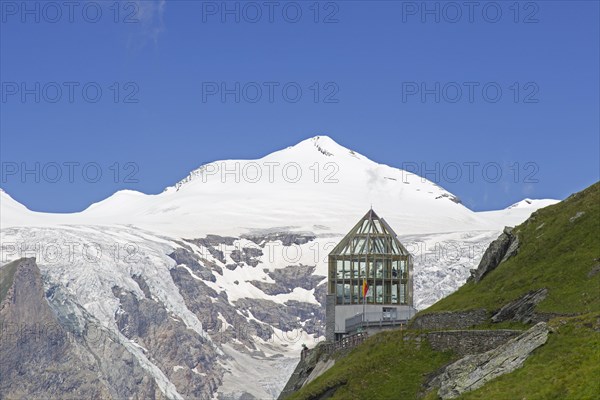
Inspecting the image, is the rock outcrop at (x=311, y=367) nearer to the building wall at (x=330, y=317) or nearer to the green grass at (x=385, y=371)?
the building wall at (x=330, y=317)

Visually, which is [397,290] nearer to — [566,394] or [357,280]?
[357,280]

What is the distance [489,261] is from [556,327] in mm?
36257

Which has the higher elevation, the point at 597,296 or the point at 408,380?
the point at 597,296

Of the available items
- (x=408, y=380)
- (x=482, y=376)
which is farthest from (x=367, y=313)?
(x=482, y=376)

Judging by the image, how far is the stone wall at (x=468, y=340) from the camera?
71.1 m

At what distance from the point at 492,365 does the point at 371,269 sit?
6732 cm

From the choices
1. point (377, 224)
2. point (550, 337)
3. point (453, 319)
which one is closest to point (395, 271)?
point (377, 224)

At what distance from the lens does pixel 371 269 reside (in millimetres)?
128000

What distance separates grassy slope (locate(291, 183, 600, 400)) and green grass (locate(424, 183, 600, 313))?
3.2 inches

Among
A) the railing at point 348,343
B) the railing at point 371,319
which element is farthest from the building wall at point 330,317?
the railing at point 348,343

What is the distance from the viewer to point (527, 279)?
8331cm

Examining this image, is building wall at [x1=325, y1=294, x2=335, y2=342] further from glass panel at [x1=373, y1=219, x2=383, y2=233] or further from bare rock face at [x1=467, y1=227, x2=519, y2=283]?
bare rock face at [x1=467, y1=227, x2=519, y2=283]

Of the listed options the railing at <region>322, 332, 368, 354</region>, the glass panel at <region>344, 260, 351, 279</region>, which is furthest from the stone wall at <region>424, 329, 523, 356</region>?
the glass panel at <region>344, 260, 351, 279</region>

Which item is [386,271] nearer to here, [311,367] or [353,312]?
[353,312]
